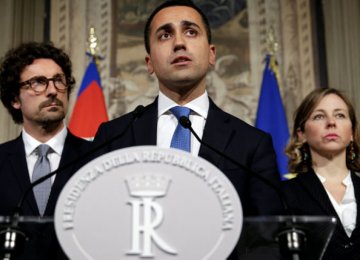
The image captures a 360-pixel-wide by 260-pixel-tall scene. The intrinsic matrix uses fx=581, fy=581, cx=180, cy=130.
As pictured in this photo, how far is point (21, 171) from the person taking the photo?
8.11 ft

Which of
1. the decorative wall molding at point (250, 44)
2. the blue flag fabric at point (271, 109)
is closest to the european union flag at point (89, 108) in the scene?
the decorative wall molding at point (250, 44)

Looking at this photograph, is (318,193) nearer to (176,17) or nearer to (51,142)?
(176,17)

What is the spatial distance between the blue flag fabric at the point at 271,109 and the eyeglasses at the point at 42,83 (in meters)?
2.69

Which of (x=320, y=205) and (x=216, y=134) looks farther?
(x=320, y=205)

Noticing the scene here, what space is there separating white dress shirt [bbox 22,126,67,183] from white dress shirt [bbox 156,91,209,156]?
0.61 m

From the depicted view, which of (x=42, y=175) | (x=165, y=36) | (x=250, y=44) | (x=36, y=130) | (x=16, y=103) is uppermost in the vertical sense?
(x=250, y=44)

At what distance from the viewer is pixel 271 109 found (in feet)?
17.3

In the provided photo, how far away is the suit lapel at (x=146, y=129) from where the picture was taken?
7.01ft

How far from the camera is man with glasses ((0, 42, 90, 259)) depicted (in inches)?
94.0

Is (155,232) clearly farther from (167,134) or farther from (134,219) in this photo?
(167,134)

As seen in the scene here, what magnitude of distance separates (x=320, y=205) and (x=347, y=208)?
133 mm

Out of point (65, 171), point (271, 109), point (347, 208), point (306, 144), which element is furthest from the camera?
point (271, 109)

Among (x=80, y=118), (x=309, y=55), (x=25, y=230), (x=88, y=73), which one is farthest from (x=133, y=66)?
(x=25, y=230)

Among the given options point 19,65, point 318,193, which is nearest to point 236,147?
point 318,193
